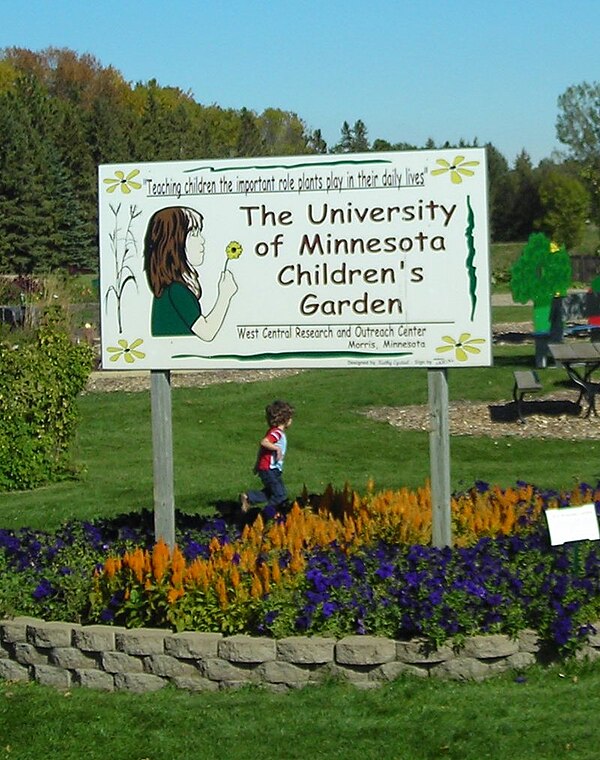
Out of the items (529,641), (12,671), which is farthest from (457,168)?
(12,671)

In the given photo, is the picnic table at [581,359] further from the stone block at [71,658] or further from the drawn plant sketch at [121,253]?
the stone block at [71,658]

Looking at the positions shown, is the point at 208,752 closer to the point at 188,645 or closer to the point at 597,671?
the point at 188,645

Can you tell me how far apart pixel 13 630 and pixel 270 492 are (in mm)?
3645

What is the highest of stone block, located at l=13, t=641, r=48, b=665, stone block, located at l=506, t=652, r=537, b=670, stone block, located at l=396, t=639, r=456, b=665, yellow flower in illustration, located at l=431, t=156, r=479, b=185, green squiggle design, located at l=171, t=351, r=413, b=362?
yellow flower in illustration, located at l=431, t=156, r=479, b=185

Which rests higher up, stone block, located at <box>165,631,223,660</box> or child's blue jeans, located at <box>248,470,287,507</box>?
child's blue jeans, located at <box>248,470,287,507</box>

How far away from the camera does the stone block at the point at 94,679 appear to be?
639 cm

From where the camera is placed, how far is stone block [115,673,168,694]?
6.29 m

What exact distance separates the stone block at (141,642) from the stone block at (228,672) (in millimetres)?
275

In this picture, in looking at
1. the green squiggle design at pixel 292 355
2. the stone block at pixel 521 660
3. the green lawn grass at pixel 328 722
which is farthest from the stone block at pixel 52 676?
the stone block at pixel 521 660

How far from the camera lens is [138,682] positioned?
6.31 meters

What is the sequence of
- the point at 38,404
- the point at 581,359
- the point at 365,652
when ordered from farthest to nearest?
the point at 581,359 < the point at 38,404 < the point at 365,652

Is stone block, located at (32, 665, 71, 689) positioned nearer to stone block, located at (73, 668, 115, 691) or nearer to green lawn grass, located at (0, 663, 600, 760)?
stone block, located at (73, 668, 115, 691)

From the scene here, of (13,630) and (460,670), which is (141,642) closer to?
(13,630)

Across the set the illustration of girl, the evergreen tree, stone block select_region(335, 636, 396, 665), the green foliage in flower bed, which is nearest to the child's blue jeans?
the illustration of girl
